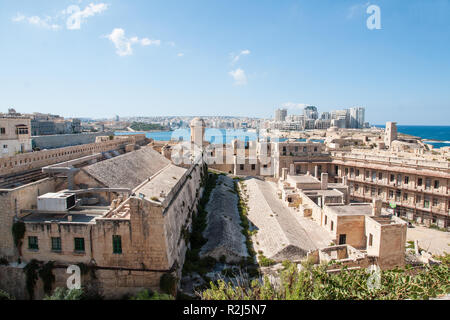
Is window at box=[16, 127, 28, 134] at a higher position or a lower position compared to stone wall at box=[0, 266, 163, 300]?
higher

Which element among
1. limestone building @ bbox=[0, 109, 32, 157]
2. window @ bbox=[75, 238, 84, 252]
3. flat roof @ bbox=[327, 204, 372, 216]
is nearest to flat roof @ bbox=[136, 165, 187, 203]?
window @ bbox=[75, 238, 84, 252]

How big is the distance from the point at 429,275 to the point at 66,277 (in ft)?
52.6

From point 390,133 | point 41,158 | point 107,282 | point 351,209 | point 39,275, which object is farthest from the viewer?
point 390,133

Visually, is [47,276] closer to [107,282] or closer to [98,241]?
[107,282]

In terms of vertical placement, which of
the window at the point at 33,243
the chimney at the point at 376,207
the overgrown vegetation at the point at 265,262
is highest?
the window at the point at 33,243

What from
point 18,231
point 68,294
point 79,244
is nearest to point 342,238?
point 79,244

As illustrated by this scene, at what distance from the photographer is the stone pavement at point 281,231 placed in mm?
20266

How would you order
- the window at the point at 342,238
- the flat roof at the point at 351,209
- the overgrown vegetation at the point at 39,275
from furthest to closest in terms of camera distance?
the flat roof at the point at 351,209, the window at the point at 342,238, the overgrown vegetation at the point at 39,275

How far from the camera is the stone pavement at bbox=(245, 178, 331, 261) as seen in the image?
20.3 m

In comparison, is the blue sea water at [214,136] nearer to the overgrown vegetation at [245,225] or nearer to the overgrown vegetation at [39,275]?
the overgrown vegetation at [245,225]

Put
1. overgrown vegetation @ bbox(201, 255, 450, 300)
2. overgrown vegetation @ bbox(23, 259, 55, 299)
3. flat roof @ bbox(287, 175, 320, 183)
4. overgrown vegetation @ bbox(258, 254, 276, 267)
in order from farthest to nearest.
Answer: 1. flat roof @ bbox(287, 175, 320, 183)
2. overgrown vegetation @ bbox(258, 254, 276, 267)
3. overgrown vegetation @ bbox(23, 259, 55, 299)
4. overgrown vegetation @ bbox(201, 255, 450, 300)

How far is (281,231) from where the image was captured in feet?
74.6

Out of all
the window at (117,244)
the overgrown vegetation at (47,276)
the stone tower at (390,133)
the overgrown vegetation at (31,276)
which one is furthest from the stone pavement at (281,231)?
the stone tower at (390,133)

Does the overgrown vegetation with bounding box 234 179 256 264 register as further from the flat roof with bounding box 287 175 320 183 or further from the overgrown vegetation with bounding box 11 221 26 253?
the overgrown vegetation with bounding box 11 221 26 253
